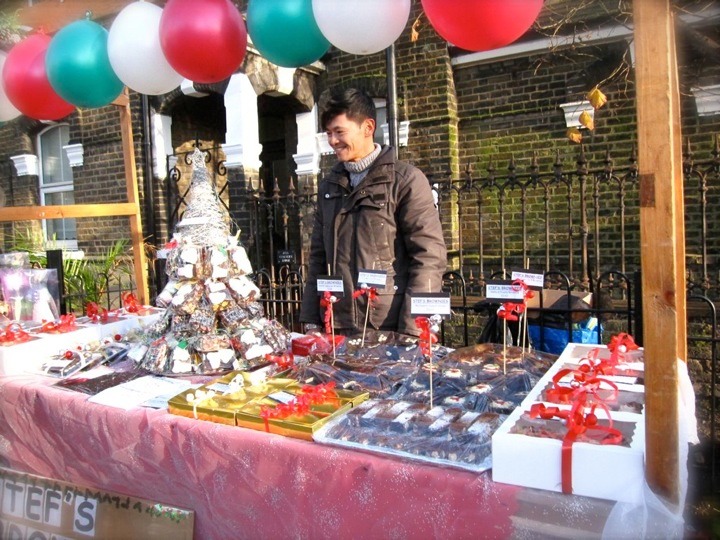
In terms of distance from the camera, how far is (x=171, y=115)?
7.72 meters

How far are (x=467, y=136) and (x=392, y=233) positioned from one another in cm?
445

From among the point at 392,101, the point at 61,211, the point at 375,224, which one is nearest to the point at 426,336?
the point at 375,224

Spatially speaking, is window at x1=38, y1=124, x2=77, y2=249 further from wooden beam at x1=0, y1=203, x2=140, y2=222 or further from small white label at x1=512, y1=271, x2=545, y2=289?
small white label at x1=512, y1=271, x2=545, y2=289

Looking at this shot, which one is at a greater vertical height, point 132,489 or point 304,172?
point 304,172

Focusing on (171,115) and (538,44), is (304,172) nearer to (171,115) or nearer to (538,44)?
(171,115)

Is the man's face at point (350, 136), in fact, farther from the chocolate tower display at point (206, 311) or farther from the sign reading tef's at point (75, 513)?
the sign reading tef's at point (75, 513)

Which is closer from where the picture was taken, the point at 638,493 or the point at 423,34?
the point at 638,493

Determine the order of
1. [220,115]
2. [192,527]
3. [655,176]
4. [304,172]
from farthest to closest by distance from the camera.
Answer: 1. [220,115]
2. [304,172]
3. [192,527]
4. [655,176]

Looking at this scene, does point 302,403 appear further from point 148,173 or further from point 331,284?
point 148,173

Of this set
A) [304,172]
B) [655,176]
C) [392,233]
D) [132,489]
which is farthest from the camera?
[304,172]

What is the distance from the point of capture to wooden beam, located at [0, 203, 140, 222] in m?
2.97

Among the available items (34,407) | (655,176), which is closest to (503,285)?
(655,176)

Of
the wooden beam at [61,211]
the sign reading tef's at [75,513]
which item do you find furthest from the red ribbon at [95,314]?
the sign reading tef's at [75,513]

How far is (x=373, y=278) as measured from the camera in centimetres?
229
